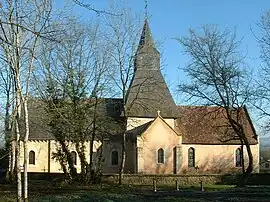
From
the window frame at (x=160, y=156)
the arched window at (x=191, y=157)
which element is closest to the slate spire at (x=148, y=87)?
the window frame at (x=160, y=156)

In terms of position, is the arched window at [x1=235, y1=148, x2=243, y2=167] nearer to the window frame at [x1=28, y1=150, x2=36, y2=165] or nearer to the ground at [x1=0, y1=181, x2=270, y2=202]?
the window frame at [x1=28, y1=150, x2=36, y2=165]

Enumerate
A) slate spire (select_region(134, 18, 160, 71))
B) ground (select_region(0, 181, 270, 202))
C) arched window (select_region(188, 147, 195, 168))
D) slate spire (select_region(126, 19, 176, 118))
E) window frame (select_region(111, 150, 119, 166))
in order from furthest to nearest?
arched window (select_region(188, 147, 195, 168))
window frame (select_region(111, 150, 119, 166))
slate spire (select_region(126, 19, 176, 118))
slate spire (select_region(134, 18, 160, 71))
ground (select_region(0, 181, 270, 202))

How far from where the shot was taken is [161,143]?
197 ft

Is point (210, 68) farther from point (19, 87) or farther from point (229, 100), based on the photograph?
point (19, 87)

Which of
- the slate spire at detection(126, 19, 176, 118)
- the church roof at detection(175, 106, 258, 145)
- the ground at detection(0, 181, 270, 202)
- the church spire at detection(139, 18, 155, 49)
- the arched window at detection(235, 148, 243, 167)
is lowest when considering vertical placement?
the ground at detection(0, 181, 270, 202)

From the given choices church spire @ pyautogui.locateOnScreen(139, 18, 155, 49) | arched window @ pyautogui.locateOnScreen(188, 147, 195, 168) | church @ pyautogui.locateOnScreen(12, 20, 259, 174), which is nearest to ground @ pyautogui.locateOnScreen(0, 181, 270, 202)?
church spire @ pyautogui.locateOnScreen(139, 18, 155, 49)

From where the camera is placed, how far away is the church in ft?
194

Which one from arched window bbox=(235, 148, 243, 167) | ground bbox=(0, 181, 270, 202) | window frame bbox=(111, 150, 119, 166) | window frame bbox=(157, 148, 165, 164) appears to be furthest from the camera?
arched window bbox=(235, 148, 243, 167)

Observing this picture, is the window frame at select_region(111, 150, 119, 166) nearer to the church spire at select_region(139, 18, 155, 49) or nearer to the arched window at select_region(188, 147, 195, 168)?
the arched window at select_region(188, 147, 195, 168)

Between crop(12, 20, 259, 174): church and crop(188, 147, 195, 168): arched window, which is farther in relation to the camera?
crop(188, 147, 195, 168): arched window

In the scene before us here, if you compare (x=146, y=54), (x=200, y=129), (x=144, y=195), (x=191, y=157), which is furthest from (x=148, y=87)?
(x=144, y=195)

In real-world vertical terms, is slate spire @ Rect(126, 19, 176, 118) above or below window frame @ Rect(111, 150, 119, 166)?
above

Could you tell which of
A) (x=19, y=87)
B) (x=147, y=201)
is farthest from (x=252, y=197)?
(x=19, y=87)

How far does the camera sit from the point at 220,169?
6322cm
